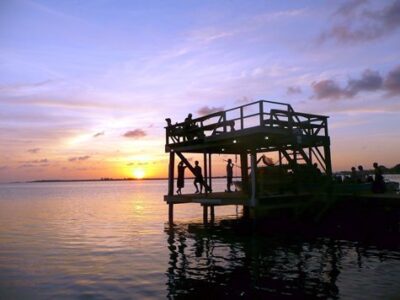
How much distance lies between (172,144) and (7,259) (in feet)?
35.9

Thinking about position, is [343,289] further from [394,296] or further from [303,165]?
[303,165]

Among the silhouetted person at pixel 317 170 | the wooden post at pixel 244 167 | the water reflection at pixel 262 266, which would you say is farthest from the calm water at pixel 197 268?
the wooden post at pixel 244 167

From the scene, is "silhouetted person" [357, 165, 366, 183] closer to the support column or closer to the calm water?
the support column

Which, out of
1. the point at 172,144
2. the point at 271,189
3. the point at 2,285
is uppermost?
the point at 172,144

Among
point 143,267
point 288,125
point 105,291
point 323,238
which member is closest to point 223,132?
point 288,125

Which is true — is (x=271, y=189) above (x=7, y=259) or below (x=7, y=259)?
above

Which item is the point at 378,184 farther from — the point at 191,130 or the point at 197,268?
the point at 197,268

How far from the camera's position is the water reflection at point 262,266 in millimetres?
10734

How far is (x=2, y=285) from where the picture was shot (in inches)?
481

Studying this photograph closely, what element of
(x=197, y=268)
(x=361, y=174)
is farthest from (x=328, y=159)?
(x=197, y=268)

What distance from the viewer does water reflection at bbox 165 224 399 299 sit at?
10.7m

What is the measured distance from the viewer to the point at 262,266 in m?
13.5

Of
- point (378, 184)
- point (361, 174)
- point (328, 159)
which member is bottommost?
point (378, 184)

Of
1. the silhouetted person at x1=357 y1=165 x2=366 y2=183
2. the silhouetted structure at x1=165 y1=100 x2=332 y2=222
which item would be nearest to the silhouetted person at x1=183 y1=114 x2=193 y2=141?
the silhouetted structure at x1=165 y1=100 x2=332 y2=222
